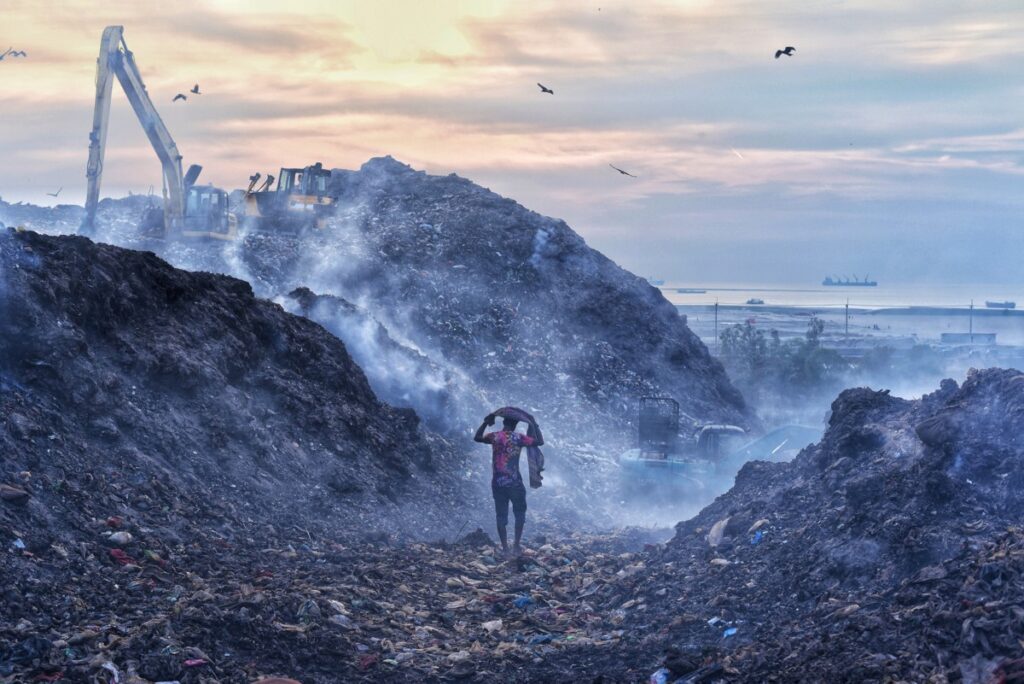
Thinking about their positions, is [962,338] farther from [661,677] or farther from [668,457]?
[661,677]

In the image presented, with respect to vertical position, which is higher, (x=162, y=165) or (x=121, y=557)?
(x=162, y=165)

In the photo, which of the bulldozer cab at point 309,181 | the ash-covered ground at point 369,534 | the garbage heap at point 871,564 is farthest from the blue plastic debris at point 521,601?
the bulldozer cab at point 309,181

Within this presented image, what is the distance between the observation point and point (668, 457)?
2084cm

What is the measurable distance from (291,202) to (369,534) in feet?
90.8

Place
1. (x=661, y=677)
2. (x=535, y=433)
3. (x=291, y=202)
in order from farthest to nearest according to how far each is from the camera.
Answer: (x=291, y=202)
(x=535, y=433)
(x=661, y=677)

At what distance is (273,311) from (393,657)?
9318 millimetres

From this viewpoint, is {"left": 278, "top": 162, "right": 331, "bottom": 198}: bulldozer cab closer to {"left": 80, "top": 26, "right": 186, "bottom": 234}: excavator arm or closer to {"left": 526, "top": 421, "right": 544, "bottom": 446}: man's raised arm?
{"left": 80, "top": 26, "right": 186, "bottom": 234}: excavator arm

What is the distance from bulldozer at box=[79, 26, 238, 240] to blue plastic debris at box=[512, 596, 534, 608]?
24.3 meters

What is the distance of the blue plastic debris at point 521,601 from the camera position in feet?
35.9

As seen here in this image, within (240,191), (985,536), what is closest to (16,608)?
(985,536)

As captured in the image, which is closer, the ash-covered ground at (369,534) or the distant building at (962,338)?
the ash-covered ground at (369,534)

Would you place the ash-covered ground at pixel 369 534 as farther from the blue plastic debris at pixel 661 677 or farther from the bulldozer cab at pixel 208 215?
the bulldozer cab at pixel 208 215

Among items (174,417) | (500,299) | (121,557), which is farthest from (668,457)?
(121,557)

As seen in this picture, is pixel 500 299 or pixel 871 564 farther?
pixel 500 299
